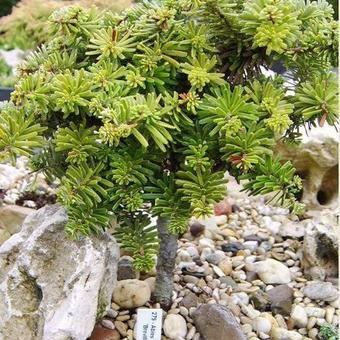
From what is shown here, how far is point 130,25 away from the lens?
2152 millimetres

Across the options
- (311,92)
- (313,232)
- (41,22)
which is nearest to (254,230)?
(313,232)

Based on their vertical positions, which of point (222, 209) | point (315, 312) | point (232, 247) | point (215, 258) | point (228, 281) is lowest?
point (315, 312)

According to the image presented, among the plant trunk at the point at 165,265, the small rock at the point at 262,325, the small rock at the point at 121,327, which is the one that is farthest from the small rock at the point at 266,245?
the small rock at the point at 121,327

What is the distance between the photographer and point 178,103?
200cm

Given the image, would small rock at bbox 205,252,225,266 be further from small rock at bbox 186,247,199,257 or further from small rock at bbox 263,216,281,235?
small rock at bbox 263,216,281,235

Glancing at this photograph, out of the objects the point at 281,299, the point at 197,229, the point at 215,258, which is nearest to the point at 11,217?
the point at 197,229

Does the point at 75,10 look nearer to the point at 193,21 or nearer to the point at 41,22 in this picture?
the point at 193,21

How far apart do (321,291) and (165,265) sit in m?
0.68

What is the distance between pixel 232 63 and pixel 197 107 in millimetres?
234

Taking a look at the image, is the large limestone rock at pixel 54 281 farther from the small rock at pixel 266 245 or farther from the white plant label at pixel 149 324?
the small rock at pixel 266 245

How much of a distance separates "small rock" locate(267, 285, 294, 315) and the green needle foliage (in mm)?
700

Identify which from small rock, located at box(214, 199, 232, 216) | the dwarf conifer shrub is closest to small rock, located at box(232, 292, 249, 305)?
the dwarf conifer shrub

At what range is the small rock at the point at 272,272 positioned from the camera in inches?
111

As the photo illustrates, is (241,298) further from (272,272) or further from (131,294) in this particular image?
(131,294)
